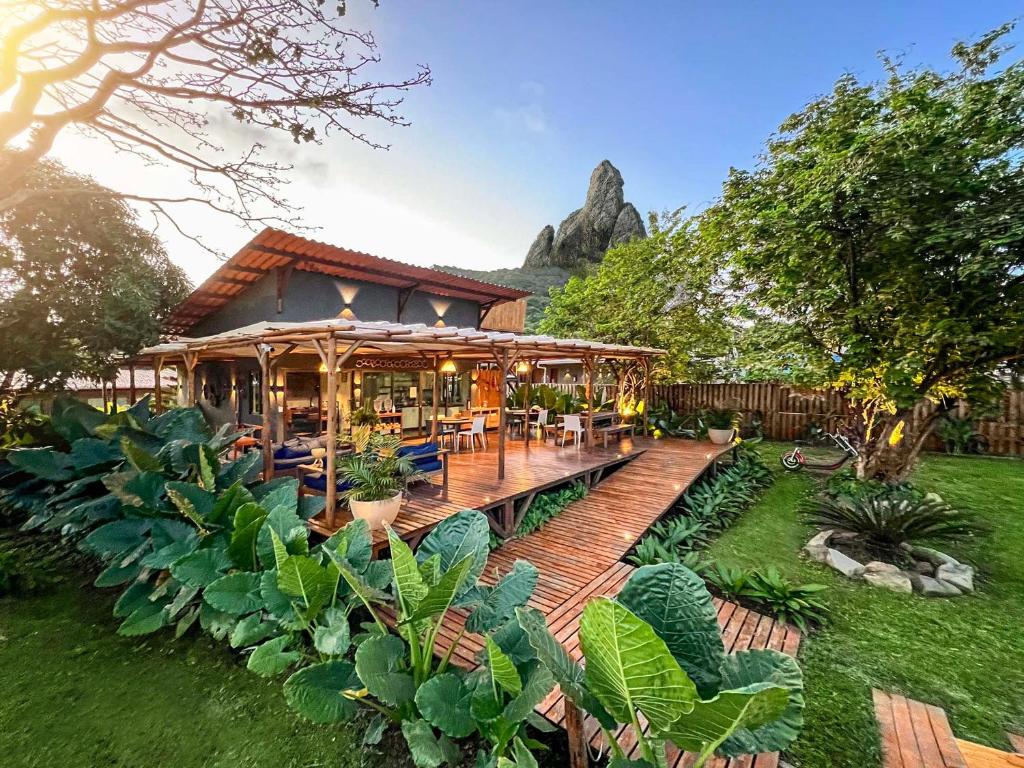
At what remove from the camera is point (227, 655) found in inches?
135

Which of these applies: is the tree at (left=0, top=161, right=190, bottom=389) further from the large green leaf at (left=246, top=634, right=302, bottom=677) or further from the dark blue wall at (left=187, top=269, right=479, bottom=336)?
the large green leaf at (left=246, top=634, right=302, bottom=677)

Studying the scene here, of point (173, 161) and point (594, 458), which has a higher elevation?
point (173, 161)

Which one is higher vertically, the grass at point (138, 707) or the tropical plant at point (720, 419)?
the tropical plant at point (720, 419)

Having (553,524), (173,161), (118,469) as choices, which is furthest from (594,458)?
(173,161)

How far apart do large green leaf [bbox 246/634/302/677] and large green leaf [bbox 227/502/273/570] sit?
0.70m

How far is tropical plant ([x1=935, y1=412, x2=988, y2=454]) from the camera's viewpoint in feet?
32.7

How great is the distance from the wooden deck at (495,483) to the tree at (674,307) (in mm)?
4232

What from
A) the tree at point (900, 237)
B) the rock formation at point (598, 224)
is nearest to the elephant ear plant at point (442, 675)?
the tree at point (900, 237)

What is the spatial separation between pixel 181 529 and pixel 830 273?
351 inches

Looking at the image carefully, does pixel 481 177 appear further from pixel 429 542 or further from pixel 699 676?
pixel 699 676

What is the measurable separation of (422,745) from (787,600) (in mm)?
3798

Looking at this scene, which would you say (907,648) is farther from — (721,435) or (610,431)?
(721,435)

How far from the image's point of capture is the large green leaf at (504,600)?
253cm

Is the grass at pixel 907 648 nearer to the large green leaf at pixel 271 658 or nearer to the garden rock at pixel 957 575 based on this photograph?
the garden rock at pixel 957 575
